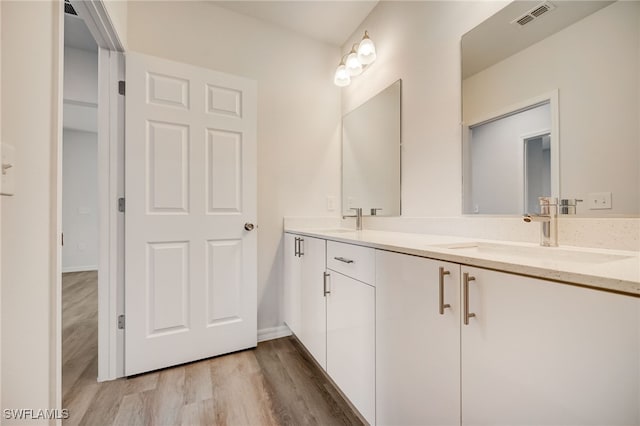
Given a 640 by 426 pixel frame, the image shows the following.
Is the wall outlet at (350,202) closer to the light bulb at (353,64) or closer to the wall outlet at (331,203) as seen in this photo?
the wall outlet at (331,203)

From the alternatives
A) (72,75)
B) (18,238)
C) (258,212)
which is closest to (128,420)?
(18,238)

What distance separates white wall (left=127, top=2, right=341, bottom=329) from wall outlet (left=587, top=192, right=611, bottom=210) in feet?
5.45

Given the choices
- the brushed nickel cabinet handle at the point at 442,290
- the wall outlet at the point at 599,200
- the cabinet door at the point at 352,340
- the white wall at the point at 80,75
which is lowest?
the cabinet door at the point at 352,340

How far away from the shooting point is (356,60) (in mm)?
2098

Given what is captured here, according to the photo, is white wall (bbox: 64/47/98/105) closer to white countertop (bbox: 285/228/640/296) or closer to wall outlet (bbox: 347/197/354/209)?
wall outlet (bbox: 347/197/354/209)

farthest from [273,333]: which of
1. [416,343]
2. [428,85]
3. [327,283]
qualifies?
[428,85]

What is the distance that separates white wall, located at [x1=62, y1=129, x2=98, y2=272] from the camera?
14.8 ft

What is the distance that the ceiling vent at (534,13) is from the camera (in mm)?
1081

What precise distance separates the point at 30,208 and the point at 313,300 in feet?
4.23

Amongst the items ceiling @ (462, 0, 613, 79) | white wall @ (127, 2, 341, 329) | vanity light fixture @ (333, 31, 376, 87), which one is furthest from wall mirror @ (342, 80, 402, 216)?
ceiling @ (462, 0, 613, 79)

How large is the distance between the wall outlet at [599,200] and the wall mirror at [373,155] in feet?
3.16

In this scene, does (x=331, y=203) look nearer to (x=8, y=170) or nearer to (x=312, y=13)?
(x=312, y=13)

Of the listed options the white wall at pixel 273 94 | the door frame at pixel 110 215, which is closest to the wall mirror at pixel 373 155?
the white wall at pixel 273 94

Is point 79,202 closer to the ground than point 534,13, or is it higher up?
closer to the ground
